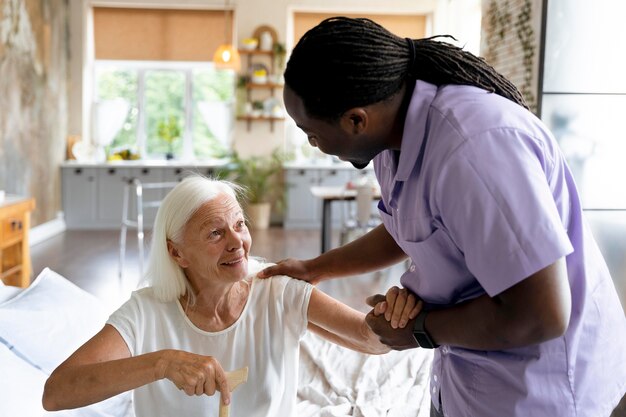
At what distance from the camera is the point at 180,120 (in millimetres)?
8992

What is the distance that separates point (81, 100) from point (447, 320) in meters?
8.35

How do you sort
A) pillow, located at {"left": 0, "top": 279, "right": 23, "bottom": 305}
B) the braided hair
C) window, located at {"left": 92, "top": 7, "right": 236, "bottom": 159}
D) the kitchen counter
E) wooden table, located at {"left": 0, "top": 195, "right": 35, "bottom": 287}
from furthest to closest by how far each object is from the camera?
1. window, located at {"left": 92, "top": 7, "right": 236, "bottom": 159}
2. the kitchen counter
3. wooden table, located at {"left": 0, "top": 195, "right": 35, "bottom": 287}
4. pillow, located at {"left": 0, "top": 279, "right": 23, "bottom": 305}
5. the braided hair

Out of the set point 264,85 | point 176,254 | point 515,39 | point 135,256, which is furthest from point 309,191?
point 176,254

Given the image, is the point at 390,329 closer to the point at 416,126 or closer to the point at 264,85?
the point at 416,126

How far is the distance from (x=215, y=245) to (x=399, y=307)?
695 millimetres

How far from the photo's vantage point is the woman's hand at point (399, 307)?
109 centimetres

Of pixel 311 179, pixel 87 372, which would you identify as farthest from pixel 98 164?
pixel 87 372

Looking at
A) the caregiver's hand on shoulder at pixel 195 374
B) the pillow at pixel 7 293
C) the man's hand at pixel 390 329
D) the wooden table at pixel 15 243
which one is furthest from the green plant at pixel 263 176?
the man's hand at pixel 390 329

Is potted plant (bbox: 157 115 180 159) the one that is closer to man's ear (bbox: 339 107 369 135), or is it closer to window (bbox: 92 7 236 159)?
window (bbox: 92 7 236 159)

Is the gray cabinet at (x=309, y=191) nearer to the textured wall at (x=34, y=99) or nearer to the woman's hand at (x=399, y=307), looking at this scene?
the textured wall at (x=34, y=99)

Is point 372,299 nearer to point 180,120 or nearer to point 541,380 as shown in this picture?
point 541,380

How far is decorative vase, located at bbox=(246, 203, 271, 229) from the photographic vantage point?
8.45 m

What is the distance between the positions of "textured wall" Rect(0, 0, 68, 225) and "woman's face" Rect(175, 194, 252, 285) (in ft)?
17.3

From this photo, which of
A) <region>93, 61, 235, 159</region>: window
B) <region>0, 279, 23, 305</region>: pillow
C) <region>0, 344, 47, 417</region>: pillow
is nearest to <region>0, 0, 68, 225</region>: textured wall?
<region>93, 61, 235, 159</region>: window
